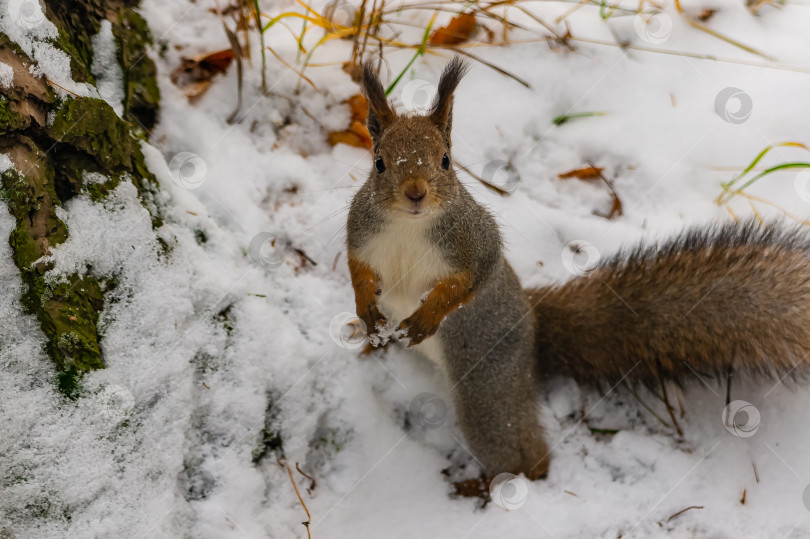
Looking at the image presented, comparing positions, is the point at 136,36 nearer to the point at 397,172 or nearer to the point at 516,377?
the point at 397,172

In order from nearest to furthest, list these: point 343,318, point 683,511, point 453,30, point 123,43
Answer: point 683,511
point 123,43
point 343,318
point 453,30

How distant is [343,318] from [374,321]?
32 centimetres

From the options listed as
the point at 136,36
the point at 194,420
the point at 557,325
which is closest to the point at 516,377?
the point at 557,325

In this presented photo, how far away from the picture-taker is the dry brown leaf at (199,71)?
2363mm

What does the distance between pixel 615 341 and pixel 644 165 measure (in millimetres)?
809

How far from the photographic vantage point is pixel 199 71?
2.42m

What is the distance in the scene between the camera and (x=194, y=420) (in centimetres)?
180

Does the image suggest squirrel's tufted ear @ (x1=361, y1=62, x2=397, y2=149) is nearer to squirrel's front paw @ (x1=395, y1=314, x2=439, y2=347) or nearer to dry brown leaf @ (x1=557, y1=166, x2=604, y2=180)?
squirrel's front paw @ (x1=395, y1=314, x2=439, y2=347)

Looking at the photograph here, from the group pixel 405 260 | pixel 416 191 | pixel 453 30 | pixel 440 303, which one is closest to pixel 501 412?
pixel 440 303

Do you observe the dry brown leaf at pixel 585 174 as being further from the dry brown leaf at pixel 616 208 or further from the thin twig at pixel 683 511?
the thin twig at pixel 683 511

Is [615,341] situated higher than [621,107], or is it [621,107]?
[621,107]

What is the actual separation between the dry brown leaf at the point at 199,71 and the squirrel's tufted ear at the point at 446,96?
1.04 m

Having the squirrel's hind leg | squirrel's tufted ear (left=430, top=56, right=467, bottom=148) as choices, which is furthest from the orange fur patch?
squirrel's tufted ear (left=430, top=56, right=467, bottom=148)

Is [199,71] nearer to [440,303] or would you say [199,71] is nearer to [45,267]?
[45,267]
